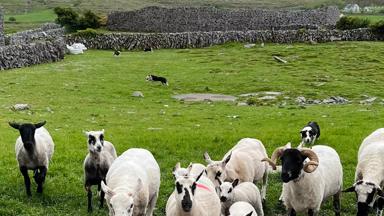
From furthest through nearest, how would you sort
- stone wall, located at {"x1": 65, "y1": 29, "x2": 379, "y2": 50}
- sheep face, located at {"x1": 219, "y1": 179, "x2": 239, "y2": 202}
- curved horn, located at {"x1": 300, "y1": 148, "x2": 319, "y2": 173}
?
1. stone wall, located at {"x1": 65, "y1": 29, "x2": 379, "y2": 50}
2. sheep face, located at {"x1": 219, "y1": 179, "x2": 239, "y2": 202}
3. curved horn, located at {"x1": 300, "y1": 148, "x2": 319, "y2": 173}

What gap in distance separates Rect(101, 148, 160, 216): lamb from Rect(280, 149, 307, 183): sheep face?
287cm

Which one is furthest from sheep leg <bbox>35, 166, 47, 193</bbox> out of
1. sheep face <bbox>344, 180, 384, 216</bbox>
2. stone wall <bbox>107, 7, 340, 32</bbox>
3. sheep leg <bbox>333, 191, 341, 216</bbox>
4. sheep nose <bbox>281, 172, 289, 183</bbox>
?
stone wall <bbox>107, 7, 340, 32</bbox>

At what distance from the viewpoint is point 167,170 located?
16.2 metres

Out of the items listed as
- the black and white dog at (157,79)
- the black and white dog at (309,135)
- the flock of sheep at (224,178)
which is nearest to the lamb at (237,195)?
the flock of sheep at (224,178)

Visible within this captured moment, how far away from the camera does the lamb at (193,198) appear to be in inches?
394

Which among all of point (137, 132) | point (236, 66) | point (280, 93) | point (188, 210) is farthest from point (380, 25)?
point (188, 210)

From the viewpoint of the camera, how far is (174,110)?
85.3ft

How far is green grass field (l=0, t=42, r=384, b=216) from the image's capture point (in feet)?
50.2

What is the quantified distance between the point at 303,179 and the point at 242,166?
226 centimetres

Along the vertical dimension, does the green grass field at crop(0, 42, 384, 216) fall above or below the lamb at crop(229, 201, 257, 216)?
below

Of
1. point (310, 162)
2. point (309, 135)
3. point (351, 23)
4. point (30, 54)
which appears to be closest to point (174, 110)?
point (309, 135)

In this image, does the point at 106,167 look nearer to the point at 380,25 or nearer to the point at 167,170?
the point at 167,170

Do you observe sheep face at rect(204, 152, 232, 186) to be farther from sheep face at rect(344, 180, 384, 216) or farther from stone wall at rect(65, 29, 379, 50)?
stone wall at rect(65, 29, 379, 50)

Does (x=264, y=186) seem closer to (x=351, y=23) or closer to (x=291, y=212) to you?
(x=291, y=212)
